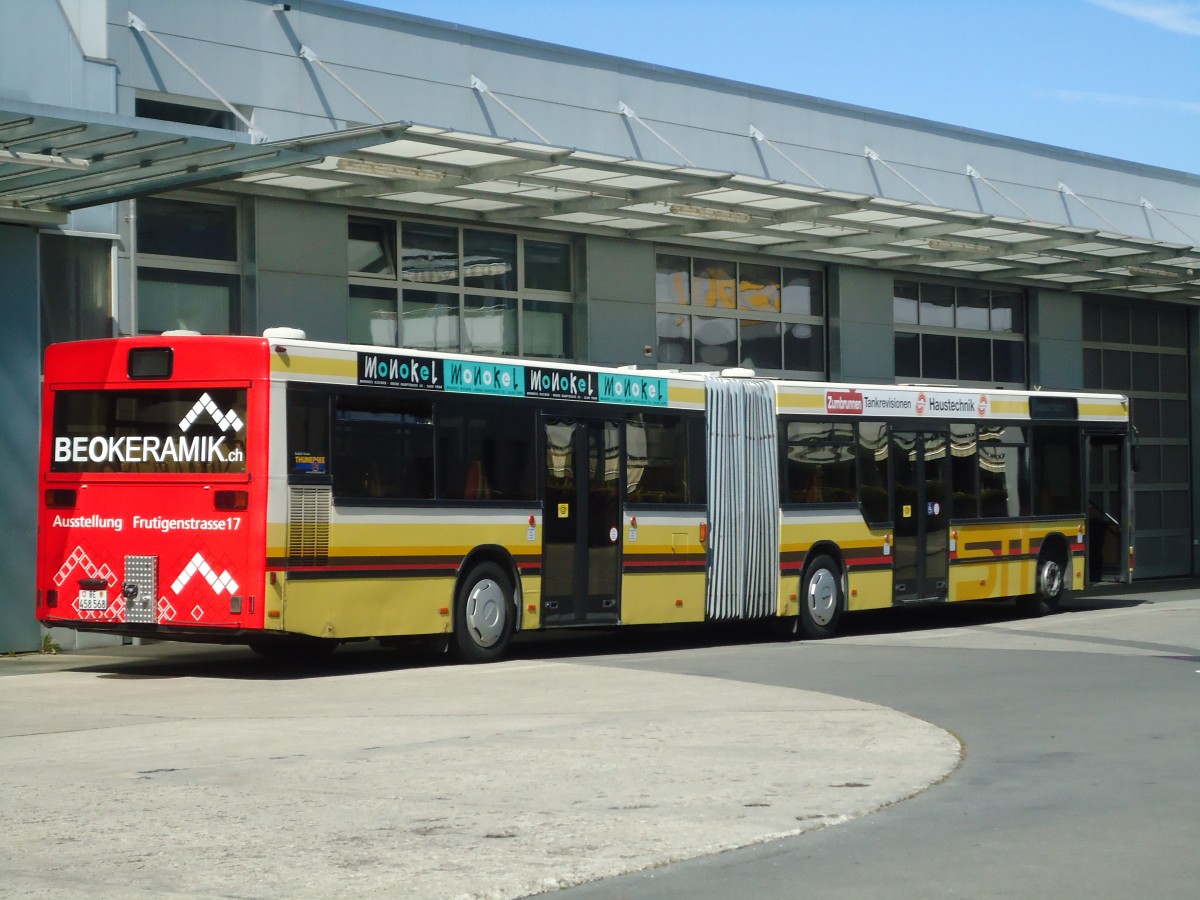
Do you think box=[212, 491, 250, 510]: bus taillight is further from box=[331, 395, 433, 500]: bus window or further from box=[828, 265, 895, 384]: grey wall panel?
box=[828, 265, 895, 384]: grey wall panel

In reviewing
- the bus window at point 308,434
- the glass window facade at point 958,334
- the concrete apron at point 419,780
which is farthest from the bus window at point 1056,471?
the bus window at point 308,434

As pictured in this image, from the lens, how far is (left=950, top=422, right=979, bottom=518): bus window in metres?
22.4

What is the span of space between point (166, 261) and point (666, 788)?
41.9 ft

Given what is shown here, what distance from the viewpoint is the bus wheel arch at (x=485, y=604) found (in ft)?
53.8

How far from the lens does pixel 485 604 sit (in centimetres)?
1664

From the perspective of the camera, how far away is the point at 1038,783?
916cm

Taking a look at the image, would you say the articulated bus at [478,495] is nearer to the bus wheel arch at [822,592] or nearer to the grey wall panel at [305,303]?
the bus wheel arch at [822,592]

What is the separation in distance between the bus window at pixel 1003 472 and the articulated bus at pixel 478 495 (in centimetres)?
4

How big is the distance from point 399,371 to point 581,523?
2.83 m

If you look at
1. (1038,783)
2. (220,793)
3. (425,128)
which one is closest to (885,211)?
(425,128)

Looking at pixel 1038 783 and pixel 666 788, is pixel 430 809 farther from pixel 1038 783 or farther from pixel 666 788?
pixel 1038 783

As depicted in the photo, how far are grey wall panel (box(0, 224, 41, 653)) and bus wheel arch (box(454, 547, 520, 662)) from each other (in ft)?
15.2

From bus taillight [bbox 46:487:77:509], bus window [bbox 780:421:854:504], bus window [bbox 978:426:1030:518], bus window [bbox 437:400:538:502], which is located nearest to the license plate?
bus taillight [bbox 46:487:77:509]

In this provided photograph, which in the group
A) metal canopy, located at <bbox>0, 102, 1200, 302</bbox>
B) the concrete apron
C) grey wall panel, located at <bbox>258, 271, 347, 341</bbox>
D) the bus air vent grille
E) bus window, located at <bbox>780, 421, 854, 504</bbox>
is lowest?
the concrete apron
